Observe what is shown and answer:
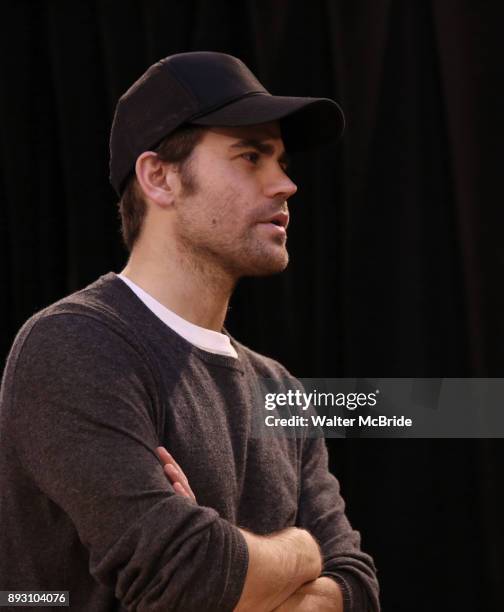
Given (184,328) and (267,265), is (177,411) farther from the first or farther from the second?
(267,265)

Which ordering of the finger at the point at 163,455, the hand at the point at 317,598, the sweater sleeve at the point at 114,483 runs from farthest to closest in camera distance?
the hand at the point at 317,598 < the finger at the point at 163,455 < the sweater sleeve at the point at 114,483

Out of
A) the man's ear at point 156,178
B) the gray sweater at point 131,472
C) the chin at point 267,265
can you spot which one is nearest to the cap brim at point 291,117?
the man's ear at point 156,178

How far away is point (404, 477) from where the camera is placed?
7.39ft

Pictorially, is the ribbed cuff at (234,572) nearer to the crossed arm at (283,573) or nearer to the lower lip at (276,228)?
the crossed arm at (283,573)

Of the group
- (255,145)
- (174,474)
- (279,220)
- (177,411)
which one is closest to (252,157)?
(255,145)

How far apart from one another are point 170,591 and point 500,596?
1.32 meters

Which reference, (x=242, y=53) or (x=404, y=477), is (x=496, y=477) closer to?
(x=404, y=477)

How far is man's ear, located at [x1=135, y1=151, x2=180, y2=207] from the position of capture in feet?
5.14

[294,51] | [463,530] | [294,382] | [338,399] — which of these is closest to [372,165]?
[294,51]

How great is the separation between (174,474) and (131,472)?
91 mm

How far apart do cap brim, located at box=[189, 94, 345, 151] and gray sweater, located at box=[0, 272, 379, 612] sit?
348mm

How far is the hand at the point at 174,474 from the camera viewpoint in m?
1.27

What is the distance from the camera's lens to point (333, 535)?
5.16 ft

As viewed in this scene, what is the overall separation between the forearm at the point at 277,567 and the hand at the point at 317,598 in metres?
0.01
